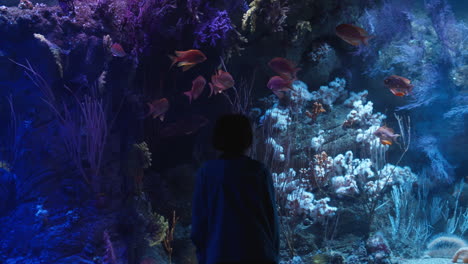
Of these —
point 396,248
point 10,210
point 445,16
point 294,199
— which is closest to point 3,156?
point 10,210

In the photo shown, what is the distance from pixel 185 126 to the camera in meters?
5.53

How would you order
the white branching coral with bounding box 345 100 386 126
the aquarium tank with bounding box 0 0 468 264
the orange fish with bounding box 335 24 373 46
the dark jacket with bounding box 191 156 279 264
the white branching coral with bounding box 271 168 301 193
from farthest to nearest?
the white branching coral with bounding box 345 100 386 126, the white branching coral with bounding box 271 168 301 193, the orange fish with bounding box 335 24 373 46, the aquarium tank with bounding box 0 0 468 264, the dark jacket with bounding box 191 156 279 264

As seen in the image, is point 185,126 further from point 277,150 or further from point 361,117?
point 361,117

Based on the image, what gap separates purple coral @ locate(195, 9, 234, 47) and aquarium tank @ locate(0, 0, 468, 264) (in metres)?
0.03

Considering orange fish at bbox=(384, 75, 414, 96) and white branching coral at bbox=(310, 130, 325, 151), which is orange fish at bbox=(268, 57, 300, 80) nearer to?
white branching coral at bbox=(310, 130, 325, 151)

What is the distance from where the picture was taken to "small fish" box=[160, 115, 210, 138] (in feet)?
18.1

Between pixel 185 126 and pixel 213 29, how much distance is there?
183 cm

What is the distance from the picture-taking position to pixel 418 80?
8203mm

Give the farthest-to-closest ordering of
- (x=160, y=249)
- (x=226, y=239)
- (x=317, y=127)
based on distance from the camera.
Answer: (x=317, y=127), (x=160, y=249), (x=226, y=239)

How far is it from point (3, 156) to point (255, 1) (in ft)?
16.0

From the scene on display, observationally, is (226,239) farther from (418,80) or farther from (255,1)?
(418,80)

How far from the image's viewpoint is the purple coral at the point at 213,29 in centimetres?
513

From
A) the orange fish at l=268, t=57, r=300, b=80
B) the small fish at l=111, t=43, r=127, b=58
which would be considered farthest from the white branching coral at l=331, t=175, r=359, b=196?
the small fish at l=111, t=43, r=127, b=58

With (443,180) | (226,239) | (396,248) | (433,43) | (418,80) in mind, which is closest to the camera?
(226,239)
